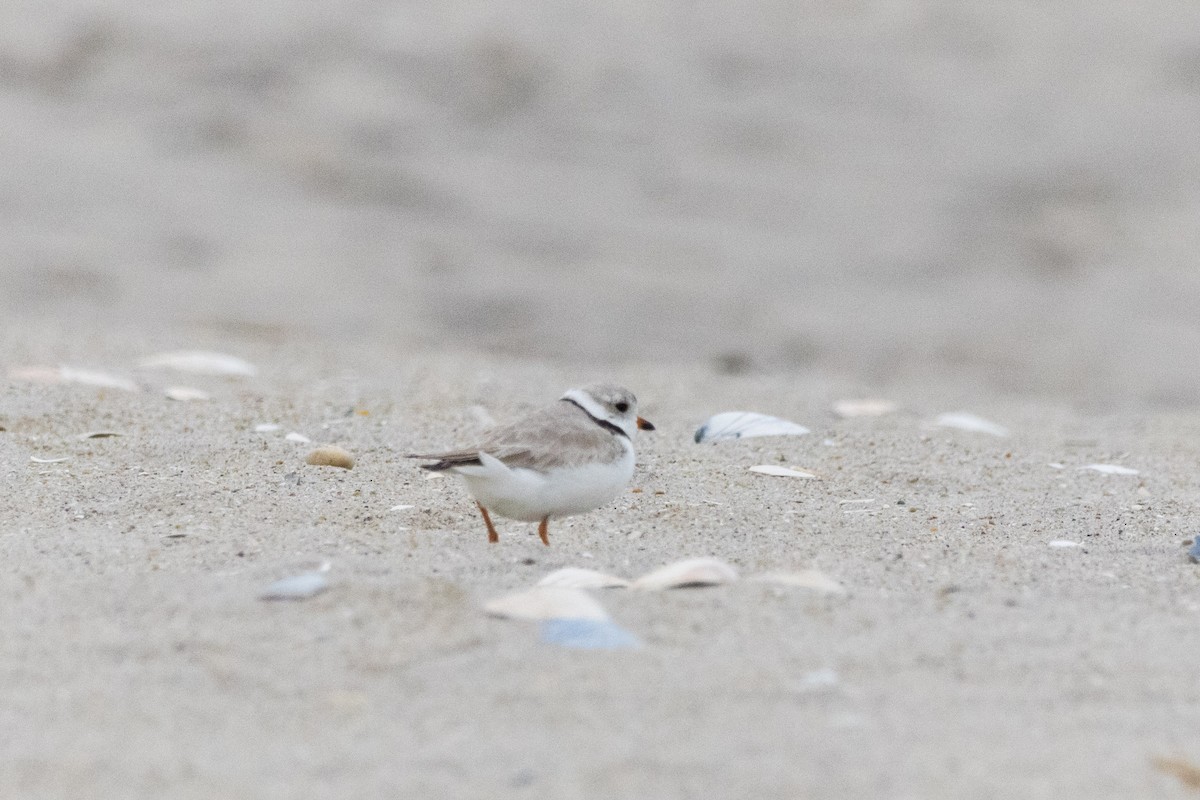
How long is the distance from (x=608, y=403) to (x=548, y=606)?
3.61 ft

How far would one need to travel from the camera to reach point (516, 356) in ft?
22.3

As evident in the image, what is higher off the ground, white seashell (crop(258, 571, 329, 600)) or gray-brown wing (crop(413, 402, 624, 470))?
gray-brown wing (crop(413, 402, 624, 470))

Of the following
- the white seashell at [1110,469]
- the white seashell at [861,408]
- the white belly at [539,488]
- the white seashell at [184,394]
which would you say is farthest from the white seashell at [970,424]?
the white seashell at [184,394]

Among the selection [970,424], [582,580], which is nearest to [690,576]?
[582,580]

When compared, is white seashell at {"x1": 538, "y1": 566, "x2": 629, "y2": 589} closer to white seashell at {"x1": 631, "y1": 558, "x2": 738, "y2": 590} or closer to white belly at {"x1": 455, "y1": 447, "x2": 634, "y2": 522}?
white seashell at {"x1": 631, "y1": 558, "x2": 738, "y2": 590}

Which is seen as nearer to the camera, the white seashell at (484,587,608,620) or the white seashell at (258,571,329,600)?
the white seashell at (484,587,608,620)

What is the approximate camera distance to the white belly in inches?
131

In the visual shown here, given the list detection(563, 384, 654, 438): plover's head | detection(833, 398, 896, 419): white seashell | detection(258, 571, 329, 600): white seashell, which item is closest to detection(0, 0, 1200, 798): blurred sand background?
detection(258, 571, 329, 600): white seashell

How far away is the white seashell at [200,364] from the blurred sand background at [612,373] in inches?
8.3

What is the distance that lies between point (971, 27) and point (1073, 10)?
0.76 metres

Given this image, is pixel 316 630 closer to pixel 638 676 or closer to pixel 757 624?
pixel 638 676

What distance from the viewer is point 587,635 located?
8.46 ft

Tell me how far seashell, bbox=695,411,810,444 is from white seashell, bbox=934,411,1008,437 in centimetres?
63

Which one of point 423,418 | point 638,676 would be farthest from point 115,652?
point 423,418
